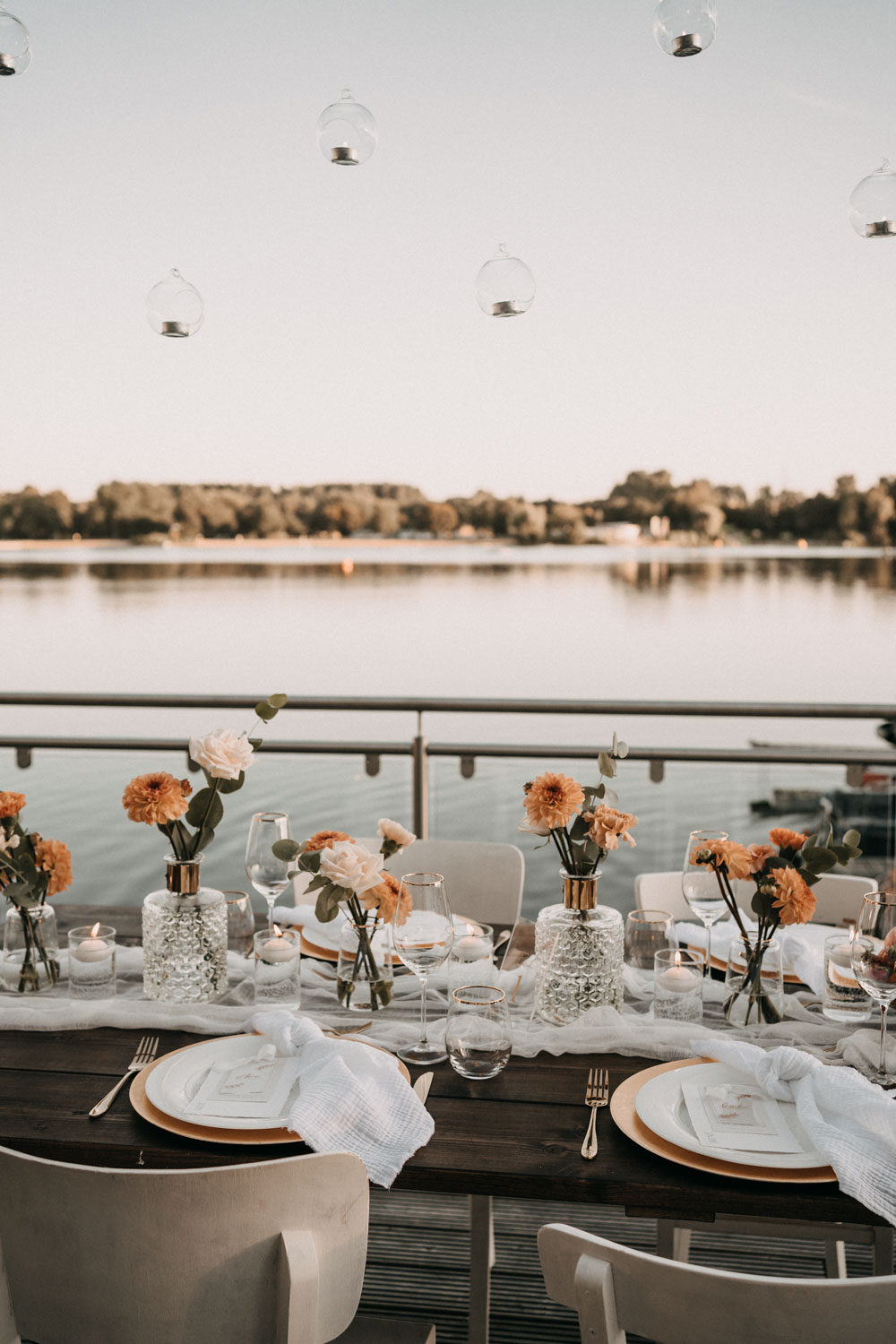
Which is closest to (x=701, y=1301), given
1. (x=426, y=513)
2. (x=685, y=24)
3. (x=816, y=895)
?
(x=816, y=895)

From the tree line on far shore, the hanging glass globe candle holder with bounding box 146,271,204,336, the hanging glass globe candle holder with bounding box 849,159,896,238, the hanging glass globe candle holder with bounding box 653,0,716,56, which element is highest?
the hanging glass globe candle holder with bounding box 653,0,716,56

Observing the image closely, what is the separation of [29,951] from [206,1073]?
467 millimetres

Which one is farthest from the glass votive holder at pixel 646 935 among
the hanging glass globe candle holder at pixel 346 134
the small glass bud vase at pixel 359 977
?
the hanging glass globe candle holder at pixel 346 134

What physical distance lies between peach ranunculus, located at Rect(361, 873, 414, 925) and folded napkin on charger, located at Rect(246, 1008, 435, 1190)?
185 mm

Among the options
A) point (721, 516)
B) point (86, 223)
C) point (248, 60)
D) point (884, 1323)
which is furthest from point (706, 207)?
point (884, 1323)

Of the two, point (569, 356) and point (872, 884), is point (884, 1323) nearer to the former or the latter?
point (872, 884)

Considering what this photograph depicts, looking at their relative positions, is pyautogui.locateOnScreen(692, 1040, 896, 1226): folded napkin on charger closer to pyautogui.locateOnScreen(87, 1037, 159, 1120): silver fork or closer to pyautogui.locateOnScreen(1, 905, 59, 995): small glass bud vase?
pyautogui.locateOnScreen(87, 1037, 159, 1120): silver fork

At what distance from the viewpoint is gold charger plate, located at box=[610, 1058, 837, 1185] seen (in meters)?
1.13

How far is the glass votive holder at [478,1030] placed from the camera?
4.42ft

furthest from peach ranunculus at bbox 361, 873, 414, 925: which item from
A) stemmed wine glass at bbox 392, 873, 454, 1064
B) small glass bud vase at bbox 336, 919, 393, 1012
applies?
small glass bud vase at bbox 336, 919, 393, 1012

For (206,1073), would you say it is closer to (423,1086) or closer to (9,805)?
(423,1086)

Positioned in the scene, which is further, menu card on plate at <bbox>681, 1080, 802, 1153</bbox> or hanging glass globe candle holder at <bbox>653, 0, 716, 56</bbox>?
hanging glass globe candle holder at <bbox>653, 0, 716, 56</bbox>

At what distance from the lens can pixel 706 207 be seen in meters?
8.07

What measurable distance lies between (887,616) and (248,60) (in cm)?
1219
